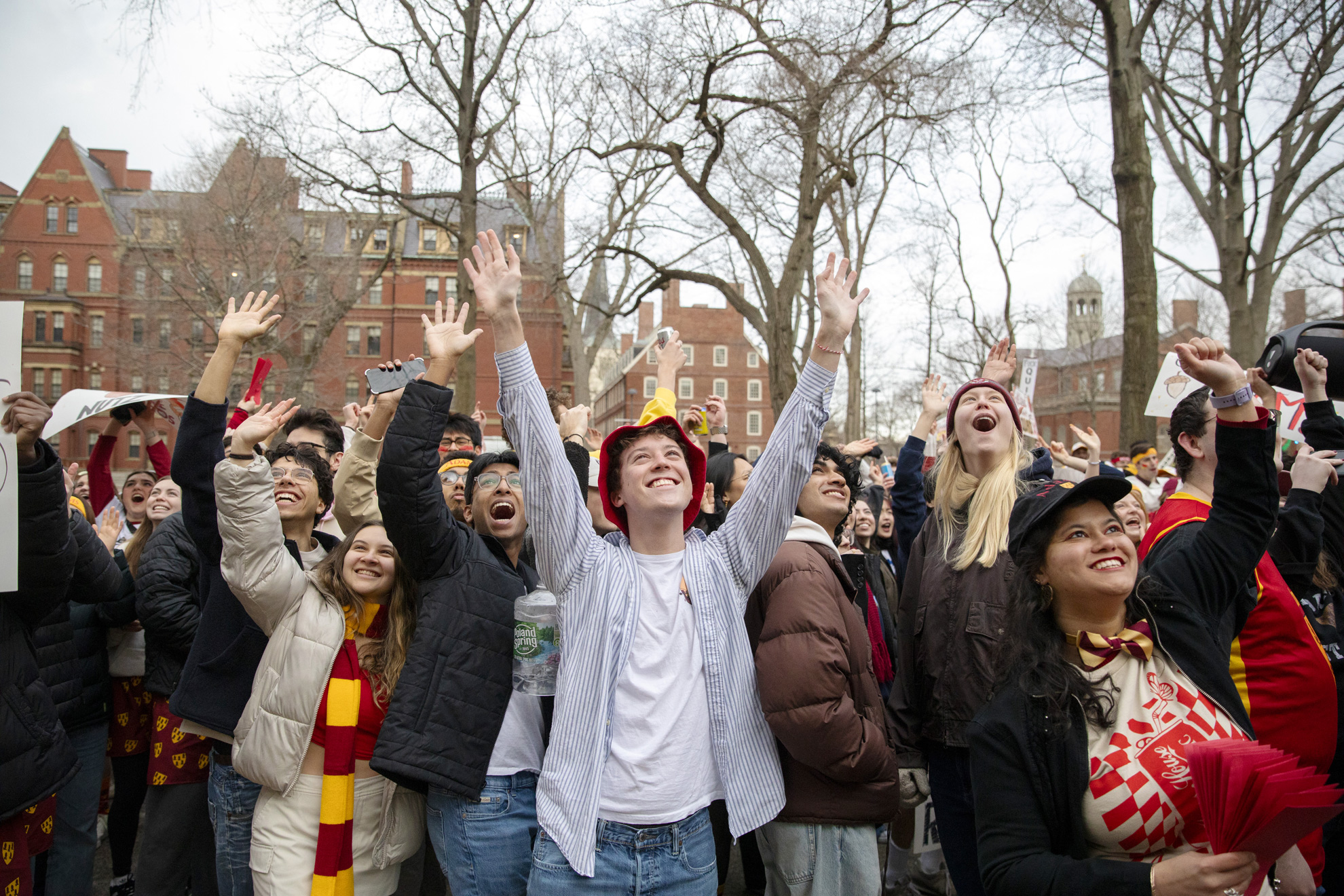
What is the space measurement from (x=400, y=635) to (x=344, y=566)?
13.0 inches

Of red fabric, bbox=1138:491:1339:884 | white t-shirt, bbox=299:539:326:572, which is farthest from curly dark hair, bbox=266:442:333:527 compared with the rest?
red fabric, bbox=1138:491:1339:884

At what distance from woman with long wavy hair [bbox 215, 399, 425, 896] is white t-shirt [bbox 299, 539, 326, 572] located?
470 millimetres

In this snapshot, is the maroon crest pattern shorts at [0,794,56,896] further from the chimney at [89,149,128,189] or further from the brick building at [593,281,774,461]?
the brick building at [593,281,774,461]

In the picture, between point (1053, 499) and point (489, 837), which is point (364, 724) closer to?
point (489, 837)

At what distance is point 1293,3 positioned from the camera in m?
12.9

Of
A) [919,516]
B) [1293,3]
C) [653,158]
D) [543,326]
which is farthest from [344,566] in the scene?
[543,326]

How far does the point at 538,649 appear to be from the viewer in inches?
110

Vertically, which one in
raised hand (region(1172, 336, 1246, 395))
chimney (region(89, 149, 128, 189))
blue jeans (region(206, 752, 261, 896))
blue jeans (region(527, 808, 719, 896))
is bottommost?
blue jeans (region(206, 752, 261, 896))

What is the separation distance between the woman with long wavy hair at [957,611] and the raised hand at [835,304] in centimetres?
97

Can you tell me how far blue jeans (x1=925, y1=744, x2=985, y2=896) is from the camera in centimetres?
303

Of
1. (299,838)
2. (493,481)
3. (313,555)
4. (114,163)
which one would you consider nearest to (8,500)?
(313,555)

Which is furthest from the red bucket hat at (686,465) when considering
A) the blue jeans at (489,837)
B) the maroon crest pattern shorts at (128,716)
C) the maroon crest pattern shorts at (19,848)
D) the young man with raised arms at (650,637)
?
the maroon crest pattern shorts at (128,716)

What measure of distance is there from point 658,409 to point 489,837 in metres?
1.49

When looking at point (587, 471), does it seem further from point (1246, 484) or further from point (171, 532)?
point (1246, 484)
